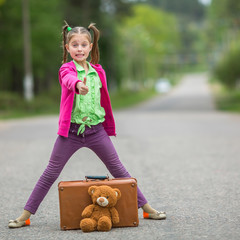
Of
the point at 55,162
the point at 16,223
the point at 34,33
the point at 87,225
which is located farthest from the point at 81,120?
the point at 34,33

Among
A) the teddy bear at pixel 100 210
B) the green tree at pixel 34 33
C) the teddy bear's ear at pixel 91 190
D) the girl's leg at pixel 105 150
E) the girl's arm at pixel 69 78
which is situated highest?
the green tree at pixel 34 33

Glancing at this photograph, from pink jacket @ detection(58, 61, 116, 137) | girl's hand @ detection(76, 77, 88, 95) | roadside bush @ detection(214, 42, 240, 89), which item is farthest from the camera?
roadside bush @ detection(214, 42, 240, 89)

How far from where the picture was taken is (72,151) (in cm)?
505

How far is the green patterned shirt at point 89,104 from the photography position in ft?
16.3

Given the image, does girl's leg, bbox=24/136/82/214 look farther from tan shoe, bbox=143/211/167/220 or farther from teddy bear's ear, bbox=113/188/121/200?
tan shoe, bbox=143/211/167/220

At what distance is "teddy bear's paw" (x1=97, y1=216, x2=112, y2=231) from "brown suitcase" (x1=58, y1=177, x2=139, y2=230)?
159 mm

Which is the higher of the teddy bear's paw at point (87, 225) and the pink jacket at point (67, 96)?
the pink jacket at point (67, 96)

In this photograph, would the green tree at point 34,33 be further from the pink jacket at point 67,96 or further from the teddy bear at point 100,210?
the teddy bear at point 100,210

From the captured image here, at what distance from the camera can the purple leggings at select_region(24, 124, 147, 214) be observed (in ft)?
16.4

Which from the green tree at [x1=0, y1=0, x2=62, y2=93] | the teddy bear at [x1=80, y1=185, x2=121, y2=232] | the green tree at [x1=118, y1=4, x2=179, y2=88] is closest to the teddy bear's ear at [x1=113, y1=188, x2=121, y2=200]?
the teddy bear at [x1=80, y1=185, x2=121, y2=232]

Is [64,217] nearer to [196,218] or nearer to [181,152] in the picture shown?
[196,218]

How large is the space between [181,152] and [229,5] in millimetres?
58437

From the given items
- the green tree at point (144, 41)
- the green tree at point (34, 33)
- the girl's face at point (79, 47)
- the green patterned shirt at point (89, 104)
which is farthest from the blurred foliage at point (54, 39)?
the green patterned shirt at point (89, 104)

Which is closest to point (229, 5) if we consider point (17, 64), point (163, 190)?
point (17, 64)
